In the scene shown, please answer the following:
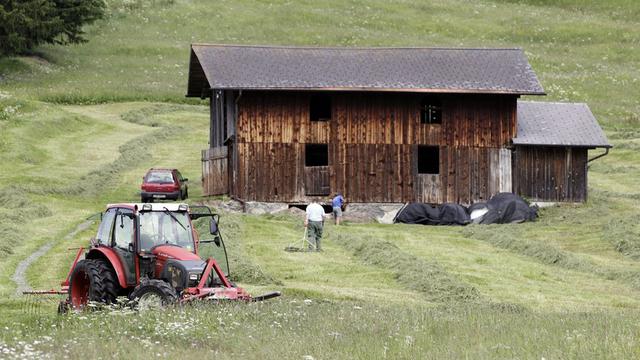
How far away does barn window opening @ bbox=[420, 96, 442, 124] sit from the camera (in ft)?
165

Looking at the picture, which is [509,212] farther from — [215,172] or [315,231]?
[215,172]

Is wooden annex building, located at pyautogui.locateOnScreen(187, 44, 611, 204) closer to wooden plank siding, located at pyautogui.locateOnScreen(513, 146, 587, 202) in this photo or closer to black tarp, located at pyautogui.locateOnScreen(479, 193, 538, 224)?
wooden plank siding, located at pyautogui.locateOnScreen(513, 146, 587, 202)

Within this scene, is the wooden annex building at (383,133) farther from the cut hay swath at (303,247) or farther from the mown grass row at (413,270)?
the cut hay swath at (303,247)

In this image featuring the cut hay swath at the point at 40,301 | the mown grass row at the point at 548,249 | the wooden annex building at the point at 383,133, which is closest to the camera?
the cut hay swath at the point at 40,301

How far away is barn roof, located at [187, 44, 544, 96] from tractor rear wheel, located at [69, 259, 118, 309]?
2478 centimetres

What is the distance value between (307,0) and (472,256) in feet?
254

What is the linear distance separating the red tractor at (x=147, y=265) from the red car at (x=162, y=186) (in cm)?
2589

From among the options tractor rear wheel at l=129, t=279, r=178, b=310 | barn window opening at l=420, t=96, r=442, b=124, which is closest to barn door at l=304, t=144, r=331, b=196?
barn window opening at l=420, t=96, r=442, b=124

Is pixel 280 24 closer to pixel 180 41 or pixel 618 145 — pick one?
pixel 180 41

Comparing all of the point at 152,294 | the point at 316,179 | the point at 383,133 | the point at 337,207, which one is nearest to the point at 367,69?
the point at 383,133

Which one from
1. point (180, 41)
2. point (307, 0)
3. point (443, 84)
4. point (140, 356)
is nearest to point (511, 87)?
point (443, 84)

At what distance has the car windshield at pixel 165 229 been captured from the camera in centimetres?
2278

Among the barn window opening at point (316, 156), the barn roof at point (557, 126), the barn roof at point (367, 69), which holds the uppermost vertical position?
the barn roof at point (367, 69)

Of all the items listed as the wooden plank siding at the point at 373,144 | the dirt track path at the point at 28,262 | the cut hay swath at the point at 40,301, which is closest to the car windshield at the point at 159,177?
the wooden plank siding at the point at 373,144
